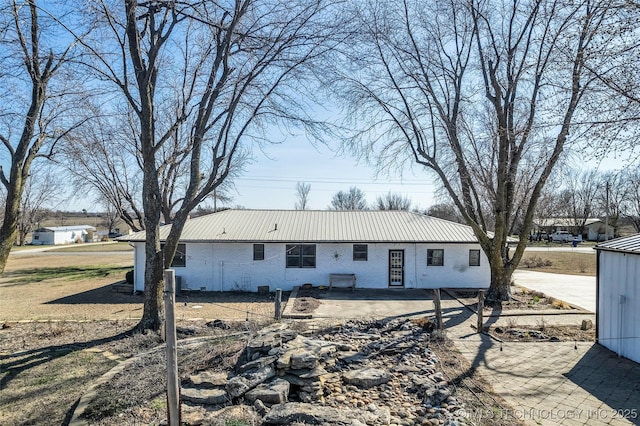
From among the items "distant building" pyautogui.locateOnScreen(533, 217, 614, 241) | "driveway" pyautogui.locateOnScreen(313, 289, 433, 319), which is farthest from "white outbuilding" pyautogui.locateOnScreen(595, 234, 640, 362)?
"distant building" pyautogui.locateOnScreen(533, 217, 614, 241)

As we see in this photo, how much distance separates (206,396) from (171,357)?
4.68ft

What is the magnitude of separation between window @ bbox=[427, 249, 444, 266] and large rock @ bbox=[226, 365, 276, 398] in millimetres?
13302

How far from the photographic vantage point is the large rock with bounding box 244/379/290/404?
5570mm

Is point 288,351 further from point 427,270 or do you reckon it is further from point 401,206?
point 401,206

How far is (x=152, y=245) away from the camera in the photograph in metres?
9.59

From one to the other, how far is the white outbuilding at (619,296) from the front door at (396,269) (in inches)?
361

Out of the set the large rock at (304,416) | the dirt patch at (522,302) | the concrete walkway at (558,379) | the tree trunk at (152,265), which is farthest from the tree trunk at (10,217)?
the dirt patch at (522,302)

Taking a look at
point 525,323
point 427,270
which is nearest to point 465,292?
point 427,270

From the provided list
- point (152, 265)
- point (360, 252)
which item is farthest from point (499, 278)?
point (152, 265)

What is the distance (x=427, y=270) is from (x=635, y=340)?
1013 centimetres

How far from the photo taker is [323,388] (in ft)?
20.2

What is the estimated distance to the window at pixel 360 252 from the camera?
18016mm

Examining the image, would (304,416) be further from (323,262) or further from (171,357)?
(323,262)

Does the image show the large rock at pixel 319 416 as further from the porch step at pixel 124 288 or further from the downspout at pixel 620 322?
the porch step at pixel 124 288
